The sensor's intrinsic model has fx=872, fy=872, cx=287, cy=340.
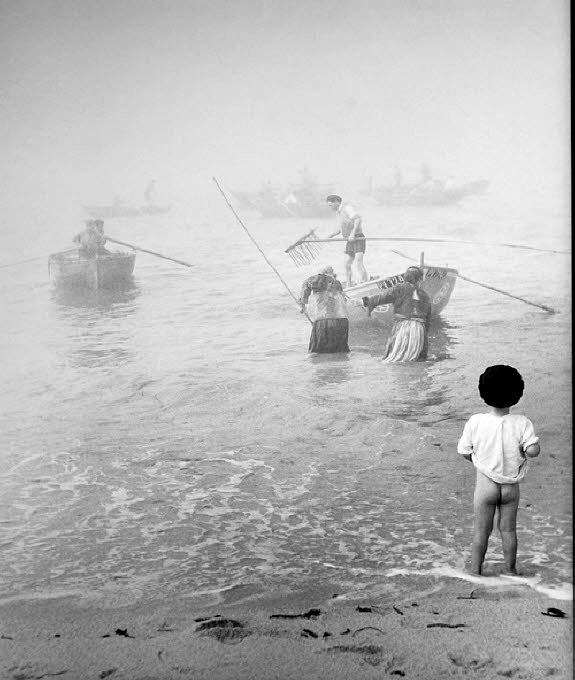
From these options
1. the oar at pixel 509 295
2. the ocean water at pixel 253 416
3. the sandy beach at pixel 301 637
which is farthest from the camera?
the oar at pixel 509 295

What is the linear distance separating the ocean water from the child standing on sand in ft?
0.94

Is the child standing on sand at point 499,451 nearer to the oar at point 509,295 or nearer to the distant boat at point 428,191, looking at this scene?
the oar at point 509,295

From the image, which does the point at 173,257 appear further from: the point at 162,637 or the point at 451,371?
the point at 162,637

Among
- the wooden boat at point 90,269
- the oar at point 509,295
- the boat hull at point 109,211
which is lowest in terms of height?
the oar at point 509,295

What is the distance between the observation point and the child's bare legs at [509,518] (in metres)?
3.06

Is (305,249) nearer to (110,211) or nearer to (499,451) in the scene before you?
(110,211)

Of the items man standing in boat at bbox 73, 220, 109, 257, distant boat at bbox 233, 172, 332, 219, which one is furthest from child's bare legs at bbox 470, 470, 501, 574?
man standing in boat at bbox 73, 220, 109, 257

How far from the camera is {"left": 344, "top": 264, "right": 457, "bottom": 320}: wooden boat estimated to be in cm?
382

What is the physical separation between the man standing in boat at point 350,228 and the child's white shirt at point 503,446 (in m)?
1.11

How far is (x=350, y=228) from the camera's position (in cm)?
389

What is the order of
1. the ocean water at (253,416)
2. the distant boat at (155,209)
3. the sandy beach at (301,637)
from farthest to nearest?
the distant boat at (155,209), the ocean water at (253,416), the sandy beach at (301,637)

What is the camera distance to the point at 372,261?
385cm

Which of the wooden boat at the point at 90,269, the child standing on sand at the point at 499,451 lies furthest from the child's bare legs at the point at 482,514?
the wooden boat at the point at 90,269

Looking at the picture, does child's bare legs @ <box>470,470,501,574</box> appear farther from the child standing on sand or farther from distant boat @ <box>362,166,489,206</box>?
distant boat @ <box>362,166,489,206</box>
